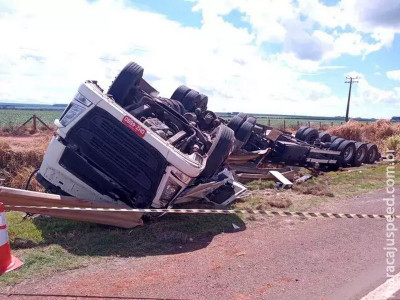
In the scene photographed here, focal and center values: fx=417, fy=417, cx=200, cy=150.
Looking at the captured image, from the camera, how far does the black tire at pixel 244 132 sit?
10.4m

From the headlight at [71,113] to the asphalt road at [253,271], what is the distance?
249 centimetres

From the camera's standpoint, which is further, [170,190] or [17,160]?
[17,160]

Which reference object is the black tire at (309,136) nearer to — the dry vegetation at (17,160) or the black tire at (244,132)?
the black tire at (244,132)

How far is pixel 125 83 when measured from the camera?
7.48 m

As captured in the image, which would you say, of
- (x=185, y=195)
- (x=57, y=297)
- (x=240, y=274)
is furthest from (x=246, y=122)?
(x=57, y=297)

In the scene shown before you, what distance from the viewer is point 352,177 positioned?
11.6 meters

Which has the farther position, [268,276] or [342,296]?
[268,276]

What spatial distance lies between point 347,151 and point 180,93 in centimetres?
672

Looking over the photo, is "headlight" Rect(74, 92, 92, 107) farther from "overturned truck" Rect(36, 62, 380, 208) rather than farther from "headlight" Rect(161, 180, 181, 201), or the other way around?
"headlight" Rect(161, 180, 181, 201)

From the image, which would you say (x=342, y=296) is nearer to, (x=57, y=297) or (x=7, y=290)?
(x=57, y=297)

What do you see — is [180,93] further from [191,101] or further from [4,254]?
[4,254]

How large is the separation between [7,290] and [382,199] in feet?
Result: 24.2

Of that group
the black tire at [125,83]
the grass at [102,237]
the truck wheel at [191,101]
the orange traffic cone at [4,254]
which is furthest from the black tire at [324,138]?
the orange traffic cone at [4,254]

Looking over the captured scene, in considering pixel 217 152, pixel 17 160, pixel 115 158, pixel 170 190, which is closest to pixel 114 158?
pixel 115 158
